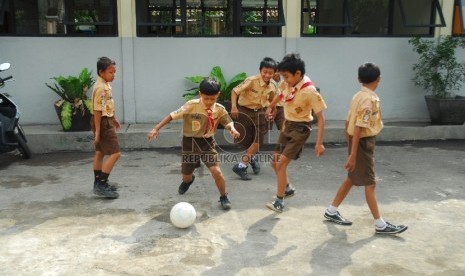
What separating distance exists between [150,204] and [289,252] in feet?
5.88

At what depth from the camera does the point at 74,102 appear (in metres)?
7.66

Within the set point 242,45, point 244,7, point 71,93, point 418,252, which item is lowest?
point 418,252

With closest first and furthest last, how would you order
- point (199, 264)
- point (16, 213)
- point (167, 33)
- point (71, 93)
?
point (199, 264)
point (16, 213)
point (71, 93)
point (167, 33)

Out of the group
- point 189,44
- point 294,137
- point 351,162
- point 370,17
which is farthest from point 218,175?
point 370,17

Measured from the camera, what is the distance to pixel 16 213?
4812mm

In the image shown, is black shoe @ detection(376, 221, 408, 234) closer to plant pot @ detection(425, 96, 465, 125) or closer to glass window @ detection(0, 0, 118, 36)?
plant pot @ detection(425, 96, 465, 125)

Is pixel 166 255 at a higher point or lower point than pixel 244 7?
lower

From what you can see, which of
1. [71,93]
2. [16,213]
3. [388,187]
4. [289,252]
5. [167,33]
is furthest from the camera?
[167,33]

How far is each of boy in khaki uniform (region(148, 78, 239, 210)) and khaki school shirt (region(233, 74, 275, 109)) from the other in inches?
43.4

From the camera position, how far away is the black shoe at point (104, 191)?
5230 mm

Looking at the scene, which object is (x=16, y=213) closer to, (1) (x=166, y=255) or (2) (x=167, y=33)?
(1) (x=166, y=255)

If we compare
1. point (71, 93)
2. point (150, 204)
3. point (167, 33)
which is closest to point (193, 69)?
point (167, 33)

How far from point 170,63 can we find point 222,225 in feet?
14.9

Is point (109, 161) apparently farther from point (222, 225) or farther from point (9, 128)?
point (9, 128)
